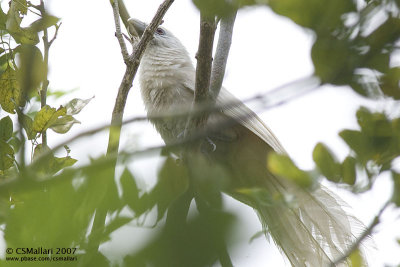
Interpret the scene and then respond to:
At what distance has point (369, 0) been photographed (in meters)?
1.05

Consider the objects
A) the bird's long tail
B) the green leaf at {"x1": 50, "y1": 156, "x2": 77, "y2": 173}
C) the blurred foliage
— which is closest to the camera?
the blurred foliage

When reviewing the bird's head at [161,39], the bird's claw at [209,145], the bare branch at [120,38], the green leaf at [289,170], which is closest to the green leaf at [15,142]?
the bare branch at [120,38]

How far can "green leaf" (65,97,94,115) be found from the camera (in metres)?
2.37

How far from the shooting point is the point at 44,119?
2221mm

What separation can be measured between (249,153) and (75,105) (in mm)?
1654

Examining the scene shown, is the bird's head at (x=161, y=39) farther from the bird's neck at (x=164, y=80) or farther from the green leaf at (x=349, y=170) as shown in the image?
the green leaf at (x=349, y=170)

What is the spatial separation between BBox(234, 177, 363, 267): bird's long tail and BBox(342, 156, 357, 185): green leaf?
1.23 m

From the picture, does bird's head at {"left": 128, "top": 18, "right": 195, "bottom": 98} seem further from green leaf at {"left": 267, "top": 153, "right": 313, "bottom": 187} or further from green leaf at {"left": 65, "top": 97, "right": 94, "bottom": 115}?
green leaf at {"left": 267, "top": 153, "right": 313, "bottom": 187}

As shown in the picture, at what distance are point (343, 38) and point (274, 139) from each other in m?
2.55

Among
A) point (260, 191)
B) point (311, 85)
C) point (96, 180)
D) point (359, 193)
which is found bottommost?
point (260, 191)

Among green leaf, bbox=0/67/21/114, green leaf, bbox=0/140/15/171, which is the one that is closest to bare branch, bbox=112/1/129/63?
green leaf, bbox=0/67/21/114

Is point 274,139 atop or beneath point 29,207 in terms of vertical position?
beneath

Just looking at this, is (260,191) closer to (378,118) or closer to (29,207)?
(378,118)

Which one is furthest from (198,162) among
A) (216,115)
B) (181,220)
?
(216,115)
